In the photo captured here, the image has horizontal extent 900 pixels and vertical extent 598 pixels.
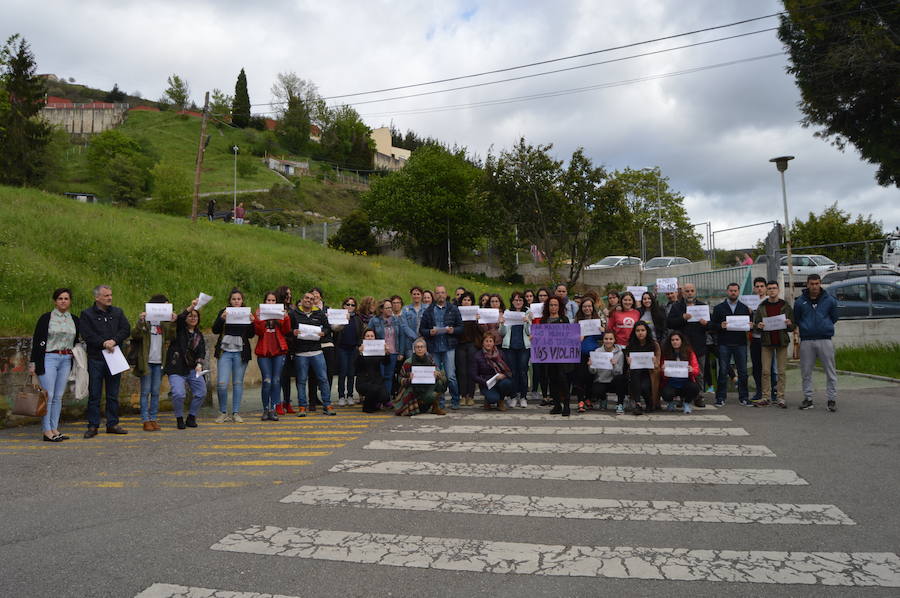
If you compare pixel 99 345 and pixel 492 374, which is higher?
pixel 99 345

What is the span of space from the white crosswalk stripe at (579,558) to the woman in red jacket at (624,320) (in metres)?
6.74

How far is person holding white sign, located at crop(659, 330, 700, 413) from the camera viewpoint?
1009 centimetres

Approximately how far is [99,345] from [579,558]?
25.8 ft

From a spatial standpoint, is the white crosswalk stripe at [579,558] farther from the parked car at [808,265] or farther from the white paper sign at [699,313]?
the parked car at [808,265]

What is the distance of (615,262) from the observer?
4097cm

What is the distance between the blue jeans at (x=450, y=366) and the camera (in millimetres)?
11336

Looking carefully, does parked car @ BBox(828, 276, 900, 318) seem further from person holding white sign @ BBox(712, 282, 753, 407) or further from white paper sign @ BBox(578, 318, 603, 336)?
white paper sign @ BBox(578, 318, 603, 336)

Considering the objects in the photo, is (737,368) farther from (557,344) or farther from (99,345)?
(99,345)

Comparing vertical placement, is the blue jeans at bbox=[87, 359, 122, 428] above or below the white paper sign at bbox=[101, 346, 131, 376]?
below

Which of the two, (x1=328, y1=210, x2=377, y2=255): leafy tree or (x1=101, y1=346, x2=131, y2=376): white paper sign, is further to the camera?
(x1=328, y1=210, x2=377, y2=255): leafy tree

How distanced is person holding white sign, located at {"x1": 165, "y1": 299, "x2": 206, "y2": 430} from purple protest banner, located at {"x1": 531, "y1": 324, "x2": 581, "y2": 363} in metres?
5.54

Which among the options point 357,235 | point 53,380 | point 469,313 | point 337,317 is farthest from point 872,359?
point 357,235

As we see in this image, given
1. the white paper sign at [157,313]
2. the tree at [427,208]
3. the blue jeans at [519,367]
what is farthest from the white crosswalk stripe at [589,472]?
the tree at [427,208]

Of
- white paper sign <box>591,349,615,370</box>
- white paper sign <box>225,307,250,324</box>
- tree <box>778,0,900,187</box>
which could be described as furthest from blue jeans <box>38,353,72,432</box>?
tree <box>778,0,900,187</box>
